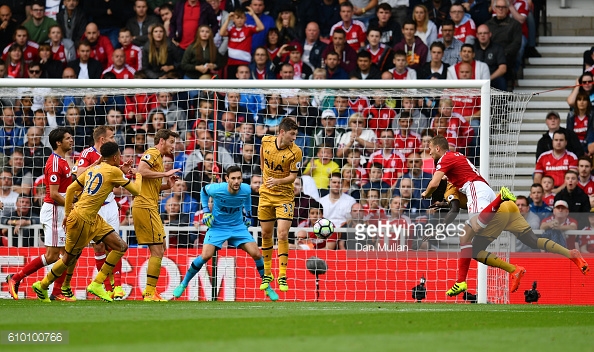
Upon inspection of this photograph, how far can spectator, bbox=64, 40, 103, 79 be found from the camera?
19.0m

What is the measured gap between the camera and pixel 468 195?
43.3ft

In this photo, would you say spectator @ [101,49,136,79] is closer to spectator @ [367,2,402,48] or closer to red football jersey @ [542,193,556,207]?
spectator @ [367,2,402,48]

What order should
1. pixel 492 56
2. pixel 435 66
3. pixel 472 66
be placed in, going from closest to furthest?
pixel 472 66
pixel 435 66
pixel 492 56

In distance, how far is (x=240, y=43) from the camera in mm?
19250

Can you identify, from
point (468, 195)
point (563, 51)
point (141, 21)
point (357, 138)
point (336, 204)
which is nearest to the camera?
point (468, 195)

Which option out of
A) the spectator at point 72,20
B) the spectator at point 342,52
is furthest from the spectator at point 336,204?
the spectator at point 72,20

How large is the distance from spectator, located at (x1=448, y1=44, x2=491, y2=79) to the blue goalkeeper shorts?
18.8ft

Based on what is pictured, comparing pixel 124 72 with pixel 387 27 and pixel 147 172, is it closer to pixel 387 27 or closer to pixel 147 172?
pixel 387 27

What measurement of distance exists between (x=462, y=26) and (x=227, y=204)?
7.00 metres

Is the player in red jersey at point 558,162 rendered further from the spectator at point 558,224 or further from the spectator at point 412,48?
the spectator at point 412,48

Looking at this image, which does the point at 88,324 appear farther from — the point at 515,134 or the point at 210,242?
the point at 515,134

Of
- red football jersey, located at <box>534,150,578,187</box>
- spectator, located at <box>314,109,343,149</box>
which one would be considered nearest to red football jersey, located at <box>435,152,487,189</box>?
spectator, located at <box>314,109,343,149</box>

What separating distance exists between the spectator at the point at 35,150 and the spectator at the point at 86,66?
1934mm

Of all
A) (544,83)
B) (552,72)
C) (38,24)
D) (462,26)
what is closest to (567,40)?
(552,72)
